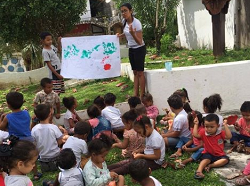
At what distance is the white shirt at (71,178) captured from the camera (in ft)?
10.7

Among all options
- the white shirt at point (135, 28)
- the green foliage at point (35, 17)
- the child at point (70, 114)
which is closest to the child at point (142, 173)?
the child at point (70, 114)

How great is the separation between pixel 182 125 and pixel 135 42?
2.08 metres

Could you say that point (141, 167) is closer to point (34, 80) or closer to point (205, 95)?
point (205, 95)

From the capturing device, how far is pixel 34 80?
11.5 meters

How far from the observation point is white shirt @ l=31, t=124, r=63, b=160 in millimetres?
4109

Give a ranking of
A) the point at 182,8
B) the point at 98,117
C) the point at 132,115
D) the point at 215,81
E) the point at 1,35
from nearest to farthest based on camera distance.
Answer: the point at 132,115 → the point at 98,117 → the point at 215,81 → the point at 1,35 → the point at 182,8

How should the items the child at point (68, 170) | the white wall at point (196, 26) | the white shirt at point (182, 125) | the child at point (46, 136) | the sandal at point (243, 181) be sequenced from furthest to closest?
the white wall at point (196, 26) < the white shirt at point (182, 125) < the child at point (46, 136) < the sandal at point (243, 181) < the child at point (68, 170)

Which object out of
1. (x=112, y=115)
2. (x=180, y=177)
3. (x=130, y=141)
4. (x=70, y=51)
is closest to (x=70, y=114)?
(x=112, y=115)

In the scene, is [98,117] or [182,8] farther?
[182,8]

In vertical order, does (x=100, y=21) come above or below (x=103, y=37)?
above

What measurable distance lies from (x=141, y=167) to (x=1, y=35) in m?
6.60

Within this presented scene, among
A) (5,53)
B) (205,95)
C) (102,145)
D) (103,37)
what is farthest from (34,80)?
(102,145)

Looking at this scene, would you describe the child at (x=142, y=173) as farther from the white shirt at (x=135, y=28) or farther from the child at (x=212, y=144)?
the white shirt at (x=135, y=28)

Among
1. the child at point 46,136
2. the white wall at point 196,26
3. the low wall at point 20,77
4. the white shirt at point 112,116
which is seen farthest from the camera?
the low wall at point 20,77
